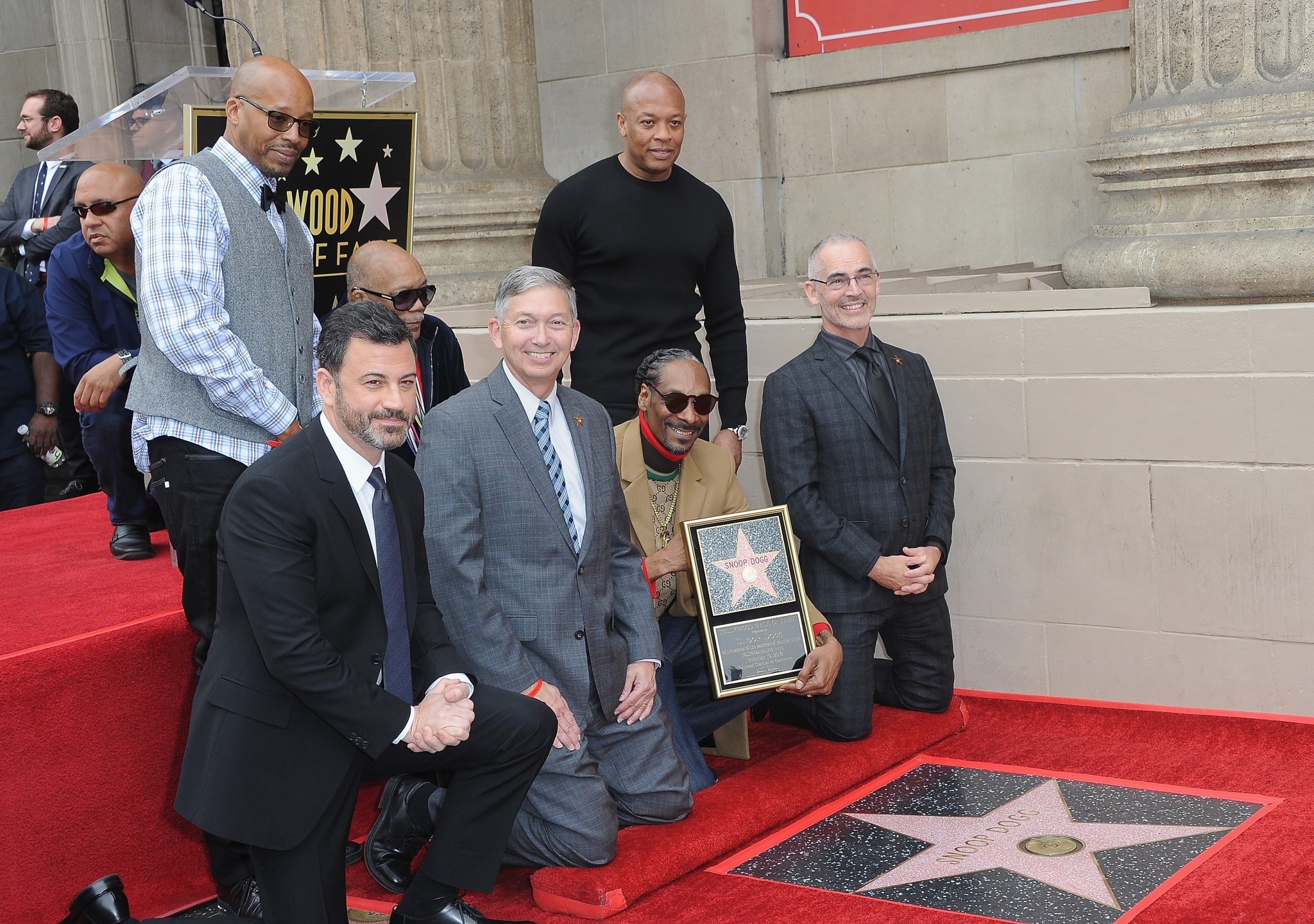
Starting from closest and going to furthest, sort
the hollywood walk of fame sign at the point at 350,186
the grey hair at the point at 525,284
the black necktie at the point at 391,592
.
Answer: the black necktie at the point at 391,592 < the grey hair at the point at 525,284 < the hollywood walk of fame sign at the point at 350,186

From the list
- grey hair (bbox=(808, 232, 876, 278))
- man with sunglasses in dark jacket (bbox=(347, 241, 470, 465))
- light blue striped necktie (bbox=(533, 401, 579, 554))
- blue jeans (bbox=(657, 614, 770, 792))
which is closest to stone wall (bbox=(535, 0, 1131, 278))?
grey hair (bbox=(808, 232, 876, 278))

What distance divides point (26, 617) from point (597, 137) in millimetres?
5708

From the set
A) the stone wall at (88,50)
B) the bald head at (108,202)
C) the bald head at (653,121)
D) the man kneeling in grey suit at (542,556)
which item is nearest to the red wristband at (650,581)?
the man kneeling in grey suit at (542,556)

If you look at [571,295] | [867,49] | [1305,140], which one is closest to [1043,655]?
[1305,140]

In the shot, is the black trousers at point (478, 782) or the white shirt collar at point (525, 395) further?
the white shirt collar at point (525, 395)

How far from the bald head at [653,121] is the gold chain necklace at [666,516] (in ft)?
3.59

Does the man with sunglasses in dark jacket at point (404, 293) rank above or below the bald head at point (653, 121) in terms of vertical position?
below

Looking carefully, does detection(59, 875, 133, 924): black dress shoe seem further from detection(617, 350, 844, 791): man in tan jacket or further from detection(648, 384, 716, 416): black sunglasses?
detection(648, 384, 716, 416): black sunglasses

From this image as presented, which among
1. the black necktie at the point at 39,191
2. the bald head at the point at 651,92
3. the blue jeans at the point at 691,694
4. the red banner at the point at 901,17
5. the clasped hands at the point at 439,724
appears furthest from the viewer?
the red banner at the point at 901,17

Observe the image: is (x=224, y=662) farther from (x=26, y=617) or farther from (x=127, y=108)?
(x=127, y=108)

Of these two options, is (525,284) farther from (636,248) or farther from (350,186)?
(350,186)

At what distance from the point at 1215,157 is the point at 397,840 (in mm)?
3753

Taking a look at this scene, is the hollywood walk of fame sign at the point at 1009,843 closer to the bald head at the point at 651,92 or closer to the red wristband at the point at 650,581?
the red wristband at the point at 650,581

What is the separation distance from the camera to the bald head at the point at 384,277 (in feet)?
15.3
